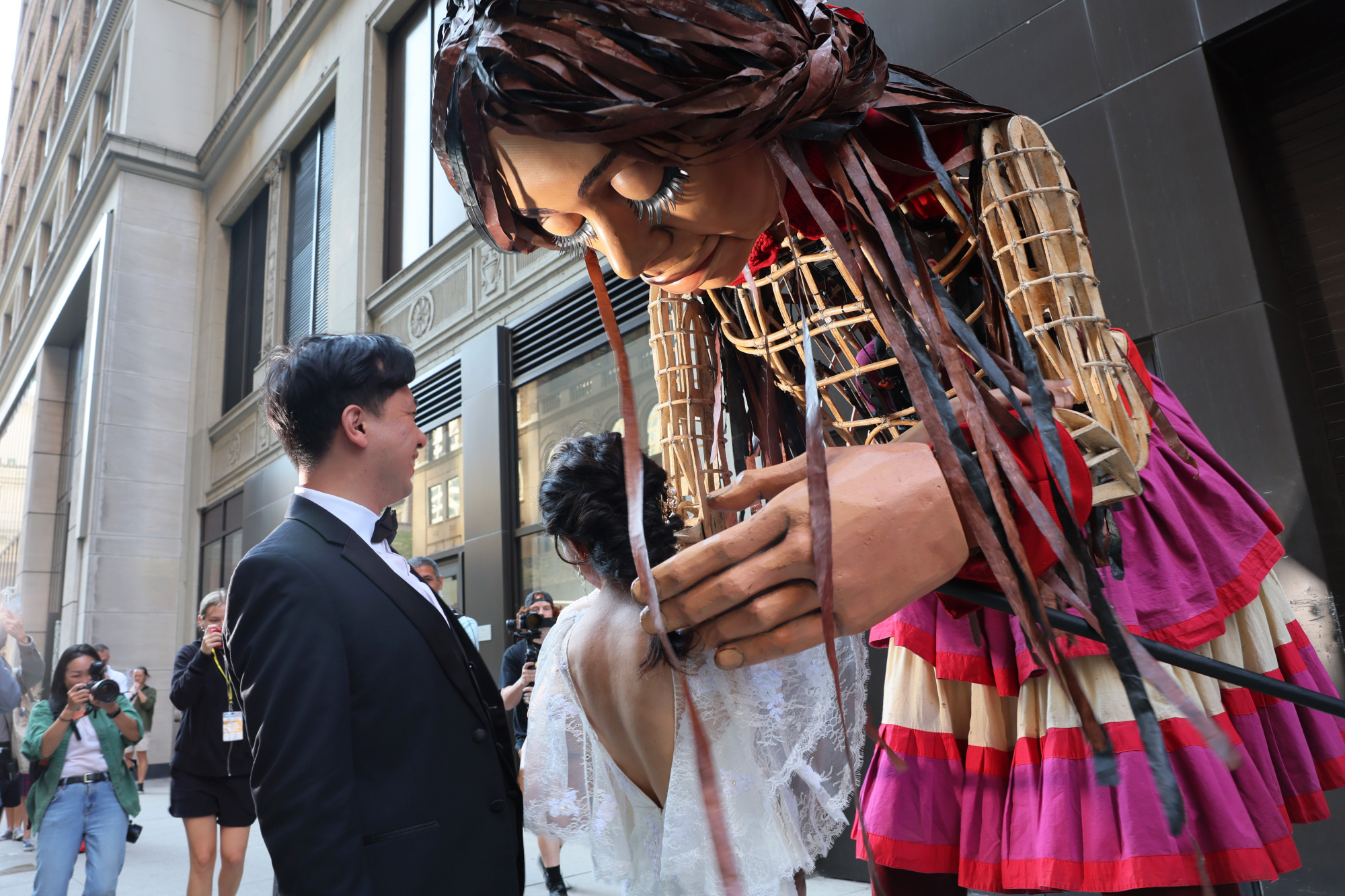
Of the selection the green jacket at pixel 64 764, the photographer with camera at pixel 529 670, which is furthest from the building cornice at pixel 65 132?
the photographer with camera at pixel 529 670

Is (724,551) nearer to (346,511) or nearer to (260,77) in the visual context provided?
(346,511)

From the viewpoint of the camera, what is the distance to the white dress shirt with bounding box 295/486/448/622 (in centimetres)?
160

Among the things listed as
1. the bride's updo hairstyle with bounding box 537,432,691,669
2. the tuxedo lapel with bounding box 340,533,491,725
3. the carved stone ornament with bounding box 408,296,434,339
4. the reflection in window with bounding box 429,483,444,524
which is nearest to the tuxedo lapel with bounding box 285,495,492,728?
the tuxedo lapel with bounding box 340,533,491,725

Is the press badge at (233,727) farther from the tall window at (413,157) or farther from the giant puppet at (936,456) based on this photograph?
the tall window at (413,157)

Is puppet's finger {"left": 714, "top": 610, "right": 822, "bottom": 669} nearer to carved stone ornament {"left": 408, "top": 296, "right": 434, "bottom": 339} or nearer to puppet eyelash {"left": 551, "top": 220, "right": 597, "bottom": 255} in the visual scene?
puppet eyelash {"left": 551, "top": 220, "right": 597, "bottom": 255}

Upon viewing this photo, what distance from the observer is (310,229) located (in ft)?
37.1

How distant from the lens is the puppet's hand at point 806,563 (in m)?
0.86

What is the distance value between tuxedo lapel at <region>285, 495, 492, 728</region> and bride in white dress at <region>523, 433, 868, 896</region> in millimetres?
203

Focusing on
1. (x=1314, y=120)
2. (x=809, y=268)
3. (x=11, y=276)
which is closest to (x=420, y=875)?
(x=809, y=268)

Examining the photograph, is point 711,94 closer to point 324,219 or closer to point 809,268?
point 809,268

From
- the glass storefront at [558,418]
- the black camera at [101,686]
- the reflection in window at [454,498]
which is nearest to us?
the black camera at [101,686]

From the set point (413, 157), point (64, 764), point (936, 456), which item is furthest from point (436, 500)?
point (936, 456)

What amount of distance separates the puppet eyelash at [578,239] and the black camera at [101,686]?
4328mm

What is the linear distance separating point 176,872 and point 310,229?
8178 millimetres
